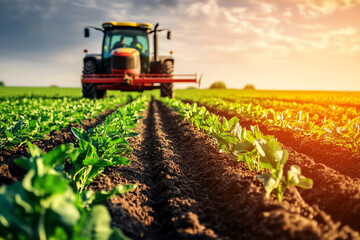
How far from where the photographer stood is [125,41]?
451 inches

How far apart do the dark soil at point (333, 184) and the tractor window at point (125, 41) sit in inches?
352

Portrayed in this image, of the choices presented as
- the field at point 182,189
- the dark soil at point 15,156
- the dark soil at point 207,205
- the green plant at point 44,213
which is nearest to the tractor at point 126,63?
the dark soil at point 15,156

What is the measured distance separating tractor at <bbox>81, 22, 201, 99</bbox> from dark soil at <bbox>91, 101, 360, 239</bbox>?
7596 millimetres

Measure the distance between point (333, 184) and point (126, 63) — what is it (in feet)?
30.4

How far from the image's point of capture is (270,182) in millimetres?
1783

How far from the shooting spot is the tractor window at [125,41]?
1137cm

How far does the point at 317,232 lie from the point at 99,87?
1118 cm

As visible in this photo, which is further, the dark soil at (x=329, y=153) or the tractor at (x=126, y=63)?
the tractor at (x=126, y=63)

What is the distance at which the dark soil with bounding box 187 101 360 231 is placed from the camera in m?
2.11

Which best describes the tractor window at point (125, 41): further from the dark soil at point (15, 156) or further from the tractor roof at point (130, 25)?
the dark soil at point (15, 156)

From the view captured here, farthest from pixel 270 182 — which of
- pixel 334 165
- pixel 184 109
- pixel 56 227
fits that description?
pixel 184 109

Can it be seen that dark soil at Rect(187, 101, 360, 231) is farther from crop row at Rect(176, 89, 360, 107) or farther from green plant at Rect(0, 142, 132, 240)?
crop row at Rect(176, 89, 360, 107)

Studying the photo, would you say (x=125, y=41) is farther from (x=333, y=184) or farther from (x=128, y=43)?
(x=333, y=184)

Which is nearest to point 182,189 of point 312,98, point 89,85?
point 89,85
